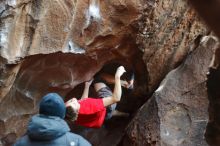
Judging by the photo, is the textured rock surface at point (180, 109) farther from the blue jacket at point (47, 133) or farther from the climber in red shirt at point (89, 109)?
the blue jacket at point (47, 133)

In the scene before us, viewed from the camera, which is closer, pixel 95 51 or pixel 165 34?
pixel 95 51

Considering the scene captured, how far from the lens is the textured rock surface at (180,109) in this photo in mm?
4430

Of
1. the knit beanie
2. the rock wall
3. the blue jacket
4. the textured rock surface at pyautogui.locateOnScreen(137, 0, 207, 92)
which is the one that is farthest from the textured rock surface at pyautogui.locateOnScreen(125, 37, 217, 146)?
the knit beanie

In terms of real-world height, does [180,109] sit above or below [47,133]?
below

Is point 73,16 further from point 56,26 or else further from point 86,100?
point 86,100

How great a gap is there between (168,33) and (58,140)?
99.1 inches

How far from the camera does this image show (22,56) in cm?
370

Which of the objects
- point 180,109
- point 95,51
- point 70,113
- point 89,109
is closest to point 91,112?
point 89,109

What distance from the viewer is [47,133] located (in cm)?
236

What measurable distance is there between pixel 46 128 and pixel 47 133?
4 centimetres

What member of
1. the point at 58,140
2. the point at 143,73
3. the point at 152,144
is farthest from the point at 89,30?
the point at 58,140

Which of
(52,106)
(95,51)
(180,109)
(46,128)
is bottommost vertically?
(180,109)

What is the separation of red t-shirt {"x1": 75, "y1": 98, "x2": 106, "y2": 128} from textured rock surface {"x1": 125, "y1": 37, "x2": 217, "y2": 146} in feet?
2.52

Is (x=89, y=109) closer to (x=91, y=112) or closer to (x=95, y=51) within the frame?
(x=91, y=112)
